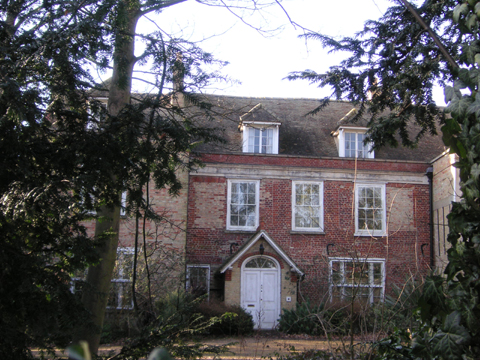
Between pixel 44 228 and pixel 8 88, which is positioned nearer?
pixel 8 88

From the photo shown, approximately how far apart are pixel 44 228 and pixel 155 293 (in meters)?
9.96

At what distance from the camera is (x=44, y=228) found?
187 inches

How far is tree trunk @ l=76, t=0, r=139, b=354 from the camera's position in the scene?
6.37 m

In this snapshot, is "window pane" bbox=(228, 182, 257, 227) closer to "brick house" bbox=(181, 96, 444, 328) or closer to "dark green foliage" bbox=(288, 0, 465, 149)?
"brick house" bbox=(181, 96, 444, 328)

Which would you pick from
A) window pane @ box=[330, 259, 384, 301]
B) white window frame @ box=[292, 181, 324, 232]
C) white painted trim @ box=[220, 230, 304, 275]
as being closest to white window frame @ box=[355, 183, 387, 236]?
window pane @ box=[330, 259, 384, 301]

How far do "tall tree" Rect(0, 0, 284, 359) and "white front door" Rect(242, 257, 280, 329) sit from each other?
1041 centimetres

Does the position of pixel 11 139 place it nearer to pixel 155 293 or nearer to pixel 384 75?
pixel 384 75

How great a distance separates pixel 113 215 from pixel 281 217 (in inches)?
422

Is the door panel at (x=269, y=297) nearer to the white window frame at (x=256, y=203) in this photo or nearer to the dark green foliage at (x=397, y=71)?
the white window frame at (x=256, y=203)

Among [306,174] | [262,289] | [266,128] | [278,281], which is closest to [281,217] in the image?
[306,174]

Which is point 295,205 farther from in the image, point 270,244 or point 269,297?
point 269,297

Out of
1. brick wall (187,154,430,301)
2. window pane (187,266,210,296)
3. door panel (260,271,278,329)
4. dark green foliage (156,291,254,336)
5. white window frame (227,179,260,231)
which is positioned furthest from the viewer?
white window frame (227,179,260,231)

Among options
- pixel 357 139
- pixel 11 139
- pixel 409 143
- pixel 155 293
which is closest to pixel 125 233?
pixel 155 293

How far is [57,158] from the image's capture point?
4.94m
